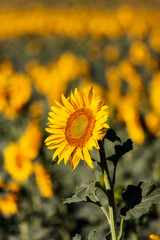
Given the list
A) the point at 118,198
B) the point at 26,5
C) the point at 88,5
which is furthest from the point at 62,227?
the point at 26,5

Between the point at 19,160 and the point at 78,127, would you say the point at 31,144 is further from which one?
the point at 78,127

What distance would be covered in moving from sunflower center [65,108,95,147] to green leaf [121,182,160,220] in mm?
369

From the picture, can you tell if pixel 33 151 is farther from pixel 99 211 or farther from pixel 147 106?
pixel 147 106

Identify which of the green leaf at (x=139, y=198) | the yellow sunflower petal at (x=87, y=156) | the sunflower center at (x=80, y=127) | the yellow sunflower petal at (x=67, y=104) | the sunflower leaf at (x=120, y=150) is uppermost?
the yellow sunflower petal at (x=67, y=104)

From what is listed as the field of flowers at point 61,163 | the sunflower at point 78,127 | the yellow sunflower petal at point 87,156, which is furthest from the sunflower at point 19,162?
the yellow sunflower petal at point 87,156

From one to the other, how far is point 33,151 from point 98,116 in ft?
6.02

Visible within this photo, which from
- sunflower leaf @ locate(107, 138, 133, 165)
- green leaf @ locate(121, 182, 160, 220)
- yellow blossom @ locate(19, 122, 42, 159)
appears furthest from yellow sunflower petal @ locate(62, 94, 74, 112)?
yellow blossom @ locate(19, 122, 42, 159)

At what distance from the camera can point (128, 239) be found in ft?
10.8

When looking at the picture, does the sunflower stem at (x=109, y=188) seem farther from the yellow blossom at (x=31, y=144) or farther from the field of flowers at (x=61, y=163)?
the yellow blossom at (x=31, y=144)

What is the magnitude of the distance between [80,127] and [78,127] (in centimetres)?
2

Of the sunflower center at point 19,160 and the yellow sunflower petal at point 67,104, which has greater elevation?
the sunflower center at point 19,160

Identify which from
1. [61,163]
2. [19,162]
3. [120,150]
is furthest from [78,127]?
[61,163]

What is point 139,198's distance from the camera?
70.7 inches

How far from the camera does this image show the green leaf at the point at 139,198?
5.62 ft
